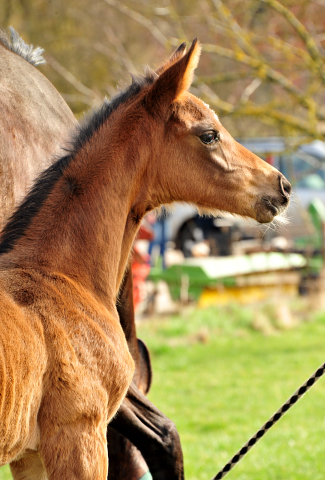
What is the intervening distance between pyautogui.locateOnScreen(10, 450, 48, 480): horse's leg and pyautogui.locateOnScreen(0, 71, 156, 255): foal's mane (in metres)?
0.90

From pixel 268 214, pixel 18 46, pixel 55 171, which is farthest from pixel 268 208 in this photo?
pixel 18 46

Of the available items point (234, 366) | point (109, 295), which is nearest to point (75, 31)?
point (234, 366)

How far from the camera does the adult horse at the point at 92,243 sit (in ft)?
7.29

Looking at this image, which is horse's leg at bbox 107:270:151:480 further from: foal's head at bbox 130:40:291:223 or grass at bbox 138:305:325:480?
grass at bbox 138:305:325:480

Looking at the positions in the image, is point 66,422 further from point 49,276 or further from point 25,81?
point 25,81

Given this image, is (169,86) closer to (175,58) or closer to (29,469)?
(175,58)

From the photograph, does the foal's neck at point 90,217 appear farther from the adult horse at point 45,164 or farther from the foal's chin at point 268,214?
the foal's chin at point 268,214

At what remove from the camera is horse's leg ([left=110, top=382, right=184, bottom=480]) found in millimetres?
3080

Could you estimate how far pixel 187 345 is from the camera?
9023mm

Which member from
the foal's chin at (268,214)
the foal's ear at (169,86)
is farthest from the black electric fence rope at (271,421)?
the foal's ear at (169,86)

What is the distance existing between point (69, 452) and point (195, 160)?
4.61 ft

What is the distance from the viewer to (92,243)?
104 inches

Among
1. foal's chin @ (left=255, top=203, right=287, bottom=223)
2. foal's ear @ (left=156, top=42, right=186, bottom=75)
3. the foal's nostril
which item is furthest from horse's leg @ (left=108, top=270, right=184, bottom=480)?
foal's ear @ (left=156, top=42, right=186, bottom=75)

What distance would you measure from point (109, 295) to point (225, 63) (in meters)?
11.4
